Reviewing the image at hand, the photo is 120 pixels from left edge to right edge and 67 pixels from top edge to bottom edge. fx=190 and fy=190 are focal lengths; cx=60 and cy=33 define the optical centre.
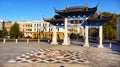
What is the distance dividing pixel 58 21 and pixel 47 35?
48212 mm

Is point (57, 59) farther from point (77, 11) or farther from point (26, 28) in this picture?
point (26, 28)

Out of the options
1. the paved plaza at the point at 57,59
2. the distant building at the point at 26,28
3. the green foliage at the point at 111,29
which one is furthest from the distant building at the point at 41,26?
the paved plaza at the point at 57,59

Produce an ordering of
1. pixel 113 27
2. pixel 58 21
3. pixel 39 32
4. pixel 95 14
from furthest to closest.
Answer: pixel 39 32, pixel 113 27, pixel 58 21, pixel 95 14

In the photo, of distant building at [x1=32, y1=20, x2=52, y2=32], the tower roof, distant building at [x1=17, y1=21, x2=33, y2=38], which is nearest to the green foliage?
distant building at [x1=32, y1=20, x2=52, y2=32]

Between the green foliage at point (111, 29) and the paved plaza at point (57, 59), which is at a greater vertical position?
the green foliage at point (111, 29)

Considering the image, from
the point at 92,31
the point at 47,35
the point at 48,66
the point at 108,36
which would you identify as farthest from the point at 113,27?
the point at 48,66

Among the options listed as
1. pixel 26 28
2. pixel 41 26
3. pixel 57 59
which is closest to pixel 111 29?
pixel 41 26

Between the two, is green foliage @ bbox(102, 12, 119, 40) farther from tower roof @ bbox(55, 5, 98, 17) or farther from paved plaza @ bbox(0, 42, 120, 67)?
paved plaza @ bbox(0, 42, 120, 67)

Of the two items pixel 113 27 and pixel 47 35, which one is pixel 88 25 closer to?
pixel 113 27

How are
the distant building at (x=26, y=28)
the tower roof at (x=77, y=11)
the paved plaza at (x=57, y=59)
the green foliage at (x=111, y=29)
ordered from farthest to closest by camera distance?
the distant building at (x=26, y=28), the green foliage at (x=111, y=29), the tower roof at (x=77, y=11), the paved plaza at (x=57, y=59)

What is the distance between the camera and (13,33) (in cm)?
7088

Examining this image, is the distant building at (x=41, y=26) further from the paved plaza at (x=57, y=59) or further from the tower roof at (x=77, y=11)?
the paved plaza at (x=57, y=59)

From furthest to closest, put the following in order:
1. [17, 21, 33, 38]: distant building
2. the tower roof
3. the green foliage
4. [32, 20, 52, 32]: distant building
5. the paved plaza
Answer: [17, 21, 33, 38]: distant building, [32, 20, 52, 32]: distant building, the green foliage, the tower roof, the paved plaza

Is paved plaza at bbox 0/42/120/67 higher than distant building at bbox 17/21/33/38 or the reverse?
the reverse
